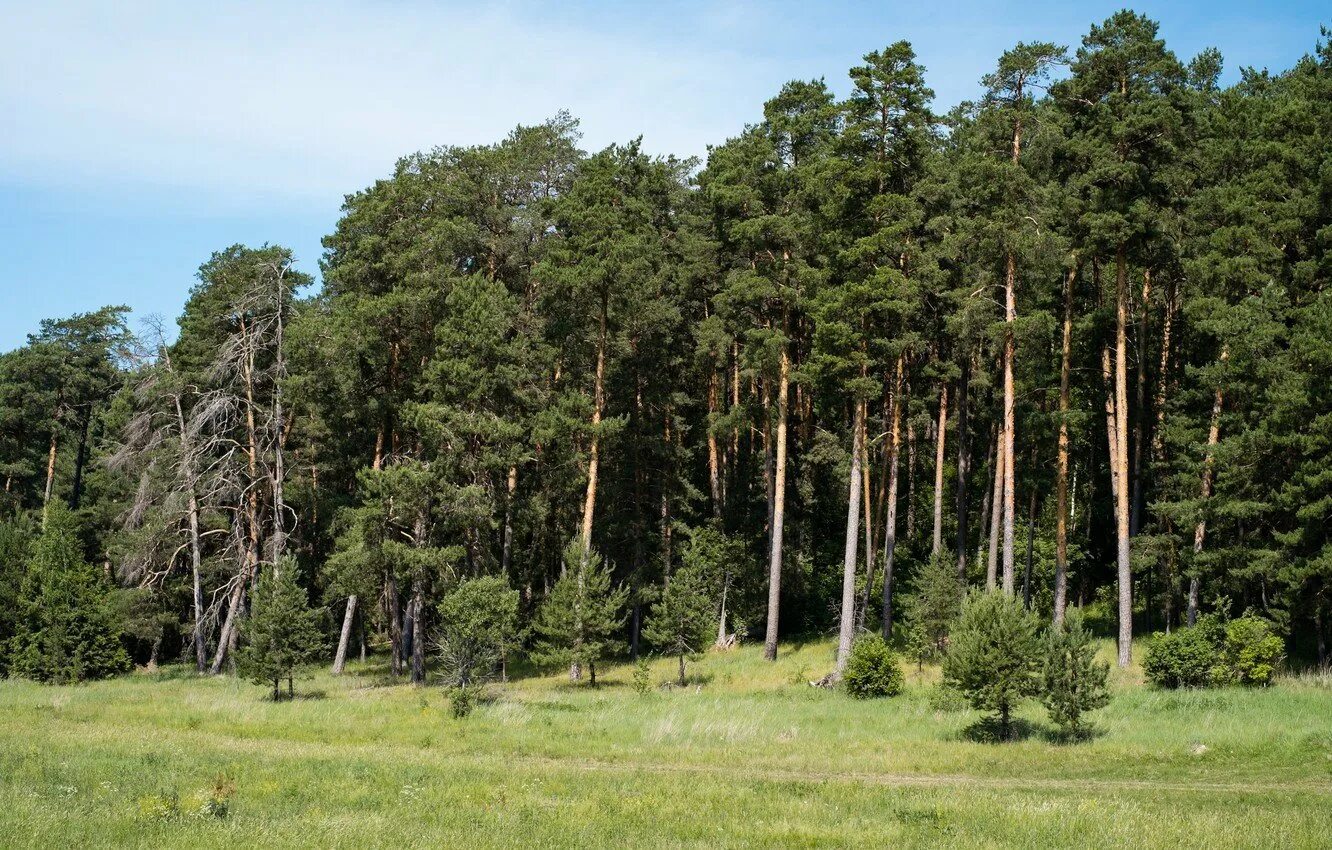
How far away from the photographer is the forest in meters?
30.6

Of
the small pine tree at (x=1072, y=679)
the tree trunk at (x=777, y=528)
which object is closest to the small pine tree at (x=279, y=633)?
the tree trunk at (x=777, y=528)

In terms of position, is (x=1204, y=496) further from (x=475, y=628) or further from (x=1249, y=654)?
(x=475, y=628)

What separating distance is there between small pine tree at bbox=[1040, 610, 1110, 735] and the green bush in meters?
7.23

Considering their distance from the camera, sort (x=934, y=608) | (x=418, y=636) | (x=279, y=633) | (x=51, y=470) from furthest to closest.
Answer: (x=51, y=470) → (x=418, y=636) → (x=934, y=608) → (x=279, y=633)

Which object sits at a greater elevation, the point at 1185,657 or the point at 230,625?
the point at 1185,657

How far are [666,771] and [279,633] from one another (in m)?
17.7

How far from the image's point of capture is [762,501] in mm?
45406

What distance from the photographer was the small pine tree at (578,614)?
117 feet

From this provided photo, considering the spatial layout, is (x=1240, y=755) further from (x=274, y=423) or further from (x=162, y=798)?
(x=274, y=423)

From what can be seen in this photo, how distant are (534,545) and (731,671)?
47.7ft

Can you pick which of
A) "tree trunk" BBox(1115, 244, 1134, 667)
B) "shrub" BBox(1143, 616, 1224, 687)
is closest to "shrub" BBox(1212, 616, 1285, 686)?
"shrub" BBox(1143, 616, 1224, 687)

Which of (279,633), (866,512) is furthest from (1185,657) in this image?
(279,633)

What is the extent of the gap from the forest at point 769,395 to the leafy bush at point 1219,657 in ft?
3.08

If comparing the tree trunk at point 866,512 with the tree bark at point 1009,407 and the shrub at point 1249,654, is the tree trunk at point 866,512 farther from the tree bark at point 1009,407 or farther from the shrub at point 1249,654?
the shrub at point 1249,654
